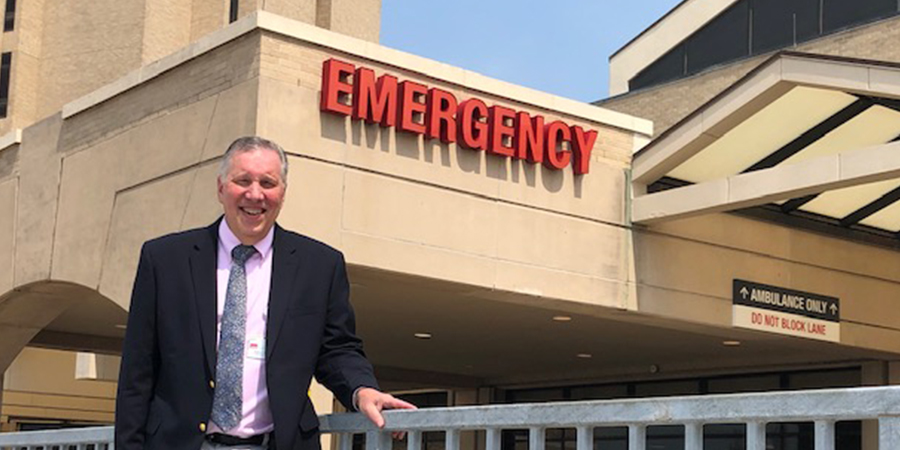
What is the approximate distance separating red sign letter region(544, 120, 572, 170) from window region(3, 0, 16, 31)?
34748mm

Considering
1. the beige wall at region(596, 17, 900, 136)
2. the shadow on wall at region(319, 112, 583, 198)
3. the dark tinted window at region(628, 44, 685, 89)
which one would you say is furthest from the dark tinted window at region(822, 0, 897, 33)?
the shadow on wall at region(319, 112, 583, 198)

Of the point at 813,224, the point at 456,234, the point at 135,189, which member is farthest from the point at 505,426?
the point at 813,224

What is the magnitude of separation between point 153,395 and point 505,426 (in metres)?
1.04

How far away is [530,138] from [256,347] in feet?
41.5

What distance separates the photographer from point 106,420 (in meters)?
41.6

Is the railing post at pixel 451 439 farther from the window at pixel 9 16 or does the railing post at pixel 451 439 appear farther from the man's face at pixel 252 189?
the window at pixel 9 16

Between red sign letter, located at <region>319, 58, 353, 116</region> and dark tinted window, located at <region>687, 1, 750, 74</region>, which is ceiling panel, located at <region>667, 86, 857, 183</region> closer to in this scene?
red sign letter, located at <region>319, 58, 353, 116</region>

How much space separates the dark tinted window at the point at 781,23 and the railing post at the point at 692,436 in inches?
1158

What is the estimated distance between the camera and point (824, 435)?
285cm

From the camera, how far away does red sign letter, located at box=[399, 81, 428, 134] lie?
49.5 feet

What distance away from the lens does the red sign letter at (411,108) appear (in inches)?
594

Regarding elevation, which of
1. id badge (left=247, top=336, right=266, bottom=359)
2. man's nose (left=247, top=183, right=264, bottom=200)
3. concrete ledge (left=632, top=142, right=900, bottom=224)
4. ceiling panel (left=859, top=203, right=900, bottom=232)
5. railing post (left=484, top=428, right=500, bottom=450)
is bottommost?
railing post (left=484, top=428, right=500, bottom=450)

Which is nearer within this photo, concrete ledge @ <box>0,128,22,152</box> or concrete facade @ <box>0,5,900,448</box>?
concrete facade @ <box>0,5,900,448</box>

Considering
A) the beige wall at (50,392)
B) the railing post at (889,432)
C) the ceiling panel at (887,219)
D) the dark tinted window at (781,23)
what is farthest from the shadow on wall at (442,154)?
the beige wall at (50,392)
